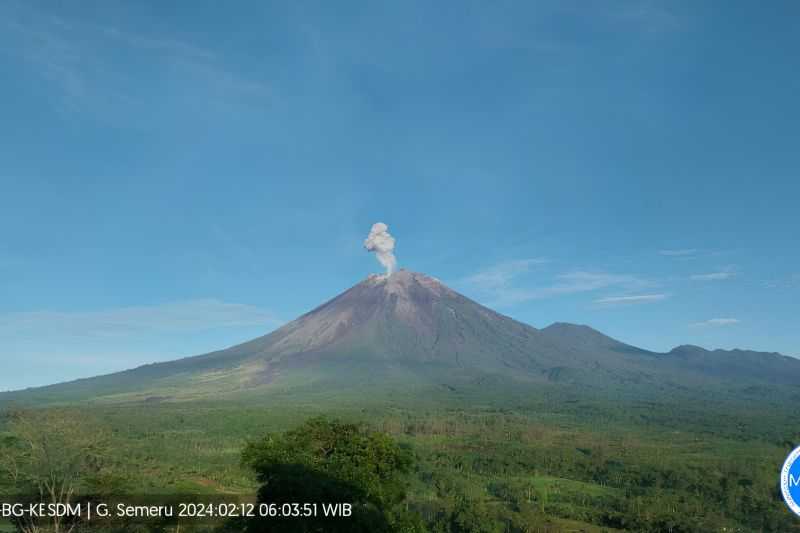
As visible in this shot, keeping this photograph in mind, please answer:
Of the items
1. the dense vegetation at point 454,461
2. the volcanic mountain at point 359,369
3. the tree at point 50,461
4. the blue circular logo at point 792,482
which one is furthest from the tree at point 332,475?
the volcanic mountain at point 359,369

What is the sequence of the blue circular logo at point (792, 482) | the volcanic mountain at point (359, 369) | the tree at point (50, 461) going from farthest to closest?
the volcanic mountain at point (359, 369)
the tree at point (50, 461)
the blue circular logo at point (792, 482)

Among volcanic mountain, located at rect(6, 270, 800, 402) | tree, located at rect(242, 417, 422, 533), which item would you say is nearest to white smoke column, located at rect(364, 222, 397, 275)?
volcanic mountain, located at rect(6, 270, 800, 402)

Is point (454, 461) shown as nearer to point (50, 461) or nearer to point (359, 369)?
point (50, 461)

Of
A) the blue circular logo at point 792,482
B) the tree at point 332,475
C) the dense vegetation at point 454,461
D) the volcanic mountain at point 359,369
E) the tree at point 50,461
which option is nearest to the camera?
the blue circular logo at point 792,482

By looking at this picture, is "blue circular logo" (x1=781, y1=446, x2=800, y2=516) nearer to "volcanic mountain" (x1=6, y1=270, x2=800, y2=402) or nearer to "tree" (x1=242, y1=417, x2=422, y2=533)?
"tree" (x1=242, y1=417, x2=422, y2=533)

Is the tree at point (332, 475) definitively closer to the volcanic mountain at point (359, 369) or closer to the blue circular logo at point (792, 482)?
the blue circular logo at point (792, 482)

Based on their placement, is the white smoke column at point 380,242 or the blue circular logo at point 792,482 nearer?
the blue circular logo at point 792,482

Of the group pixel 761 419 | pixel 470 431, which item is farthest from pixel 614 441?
pixel 761 419
